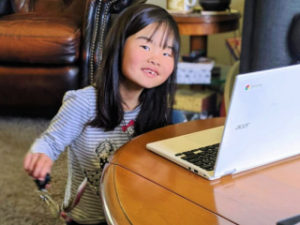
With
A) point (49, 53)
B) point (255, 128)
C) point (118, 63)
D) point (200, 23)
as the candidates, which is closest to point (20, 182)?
point (49, 53)

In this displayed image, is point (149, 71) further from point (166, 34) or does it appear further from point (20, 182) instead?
point (20, 182)

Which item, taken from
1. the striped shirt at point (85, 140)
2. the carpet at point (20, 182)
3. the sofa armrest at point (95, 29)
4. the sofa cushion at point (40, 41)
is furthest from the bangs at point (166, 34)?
the sofa cushion at point (40, 41)

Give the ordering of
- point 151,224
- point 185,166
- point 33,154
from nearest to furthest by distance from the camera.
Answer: point 151,224
point 185,166
point 33,154

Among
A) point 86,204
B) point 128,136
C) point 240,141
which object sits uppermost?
point 240,141

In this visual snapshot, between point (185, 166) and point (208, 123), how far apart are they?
27 cm

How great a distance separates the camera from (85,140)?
960 mm

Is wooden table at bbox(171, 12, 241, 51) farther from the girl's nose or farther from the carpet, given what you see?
the girl's nose

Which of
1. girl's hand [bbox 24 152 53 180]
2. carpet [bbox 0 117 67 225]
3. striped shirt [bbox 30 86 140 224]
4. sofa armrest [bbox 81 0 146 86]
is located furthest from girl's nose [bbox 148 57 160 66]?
sofa armrest [bbox 81 0 146 86]

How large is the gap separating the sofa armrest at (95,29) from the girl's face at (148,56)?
2.81 feet

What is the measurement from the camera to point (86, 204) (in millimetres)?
995

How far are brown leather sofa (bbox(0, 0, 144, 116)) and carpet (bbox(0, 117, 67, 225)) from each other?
0.49ft

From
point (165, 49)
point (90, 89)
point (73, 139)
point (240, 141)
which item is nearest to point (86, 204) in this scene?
point (73, 139)

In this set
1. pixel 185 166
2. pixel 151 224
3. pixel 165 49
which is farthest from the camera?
pixel 165 49

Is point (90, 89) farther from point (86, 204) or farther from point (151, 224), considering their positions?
point (151, 224)
